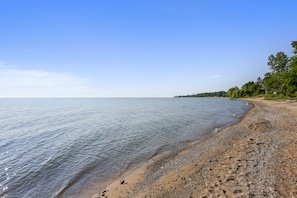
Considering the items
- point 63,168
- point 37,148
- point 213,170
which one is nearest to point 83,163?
point 63,168

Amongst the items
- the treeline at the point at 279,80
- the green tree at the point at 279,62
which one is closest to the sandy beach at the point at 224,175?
the treeline at the point at 279,80

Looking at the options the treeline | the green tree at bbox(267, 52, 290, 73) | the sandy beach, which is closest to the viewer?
the sandy beach

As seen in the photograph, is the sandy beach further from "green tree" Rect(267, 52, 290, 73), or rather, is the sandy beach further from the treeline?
"green tree" Rect(267, 52, 290, 73)

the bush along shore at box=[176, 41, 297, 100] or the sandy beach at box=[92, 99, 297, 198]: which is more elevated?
the bush along shore at box=[176, 41, 297, 100]

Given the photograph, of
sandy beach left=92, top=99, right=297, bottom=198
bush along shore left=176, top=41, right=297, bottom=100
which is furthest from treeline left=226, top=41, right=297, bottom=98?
sandy beach left=92, top=99, right=297, bottom=198

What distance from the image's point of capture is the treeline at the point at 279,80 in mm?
56838

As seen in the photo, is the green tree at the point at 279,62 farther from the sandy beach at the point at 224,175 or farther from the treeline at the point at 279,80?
the sandy beach at the point at 224,175

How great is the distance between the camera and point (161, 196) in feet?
29.4

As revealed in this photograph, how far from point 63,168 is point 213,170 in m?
12.3

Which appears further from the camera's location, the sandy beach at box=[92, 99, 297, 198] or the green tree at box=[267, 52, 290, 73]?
the green tree at box=[267, 52, 290, 73]

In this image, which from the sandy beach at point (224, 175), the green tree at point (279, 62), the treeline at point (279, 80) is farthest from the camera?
the green tree at point (279, 62)

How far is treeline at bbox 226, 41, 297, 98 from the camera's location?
56.8 m

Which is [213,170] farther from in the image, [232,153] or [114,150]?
[114,150]

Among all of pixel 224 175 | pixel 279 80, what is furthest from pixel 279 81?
pixel 224 175
